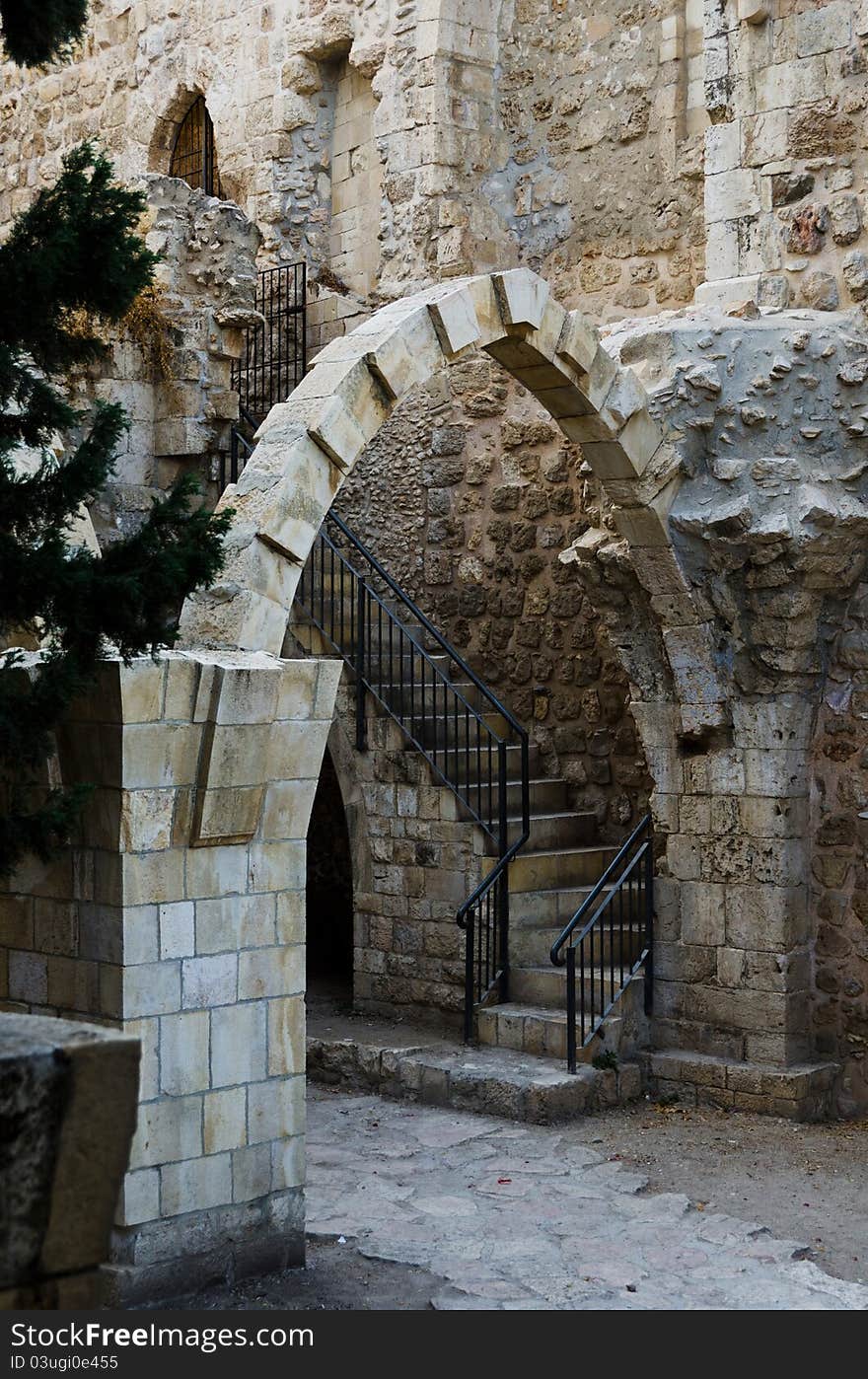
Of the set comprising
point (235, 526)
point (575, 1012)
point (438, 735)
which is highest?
point (235, 526)

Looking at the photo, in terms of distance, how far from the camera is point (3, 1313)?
2572mm

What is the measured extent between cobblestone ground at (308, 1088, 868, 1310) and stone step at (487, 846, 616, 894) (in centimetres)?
163

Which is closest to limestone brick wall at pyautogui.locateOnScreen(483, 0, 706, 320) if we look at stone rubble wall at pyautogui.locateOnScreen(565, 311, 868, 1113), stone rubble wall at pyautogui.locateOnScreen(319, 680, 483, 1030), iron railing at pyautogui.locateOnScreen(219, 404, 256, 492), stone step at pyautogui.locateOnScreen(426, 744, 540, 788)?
stone rubble wall at pyautogui.locateOnScreen(565, 311, 868, 1113)

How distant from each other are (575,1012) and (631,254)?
5.01 m

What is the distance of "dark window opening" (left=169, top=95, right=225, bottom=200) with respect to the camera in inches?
550

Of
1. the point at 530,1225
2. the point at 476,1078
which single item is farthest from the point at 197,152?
the point at 530,1225

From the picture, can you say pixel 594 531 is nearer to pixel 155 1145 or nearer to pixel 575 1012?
pixel 575 1012

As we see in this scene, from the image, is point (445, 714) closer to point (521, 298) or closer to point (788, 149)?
point (521, 298)

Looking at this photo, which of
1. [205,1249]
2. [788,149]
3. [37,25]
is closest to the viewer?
[37,25]

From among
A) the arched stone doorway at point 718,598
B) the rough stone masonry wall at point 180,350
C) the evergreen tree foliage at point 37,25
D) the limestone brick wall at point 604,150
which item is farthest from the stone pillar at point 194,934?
the limestone brick wall at point 604,150

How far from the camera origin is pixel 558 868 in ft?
32.0

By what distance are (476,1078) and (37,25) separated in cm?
557

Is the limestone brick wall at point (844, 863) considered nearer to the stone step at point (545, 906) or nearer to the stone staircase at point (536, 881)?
the stone staircase at point (536, 881)

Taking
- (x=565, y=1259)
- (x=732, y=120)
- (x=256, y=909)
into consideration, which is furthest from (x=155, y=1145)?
(x=732, y=120)
